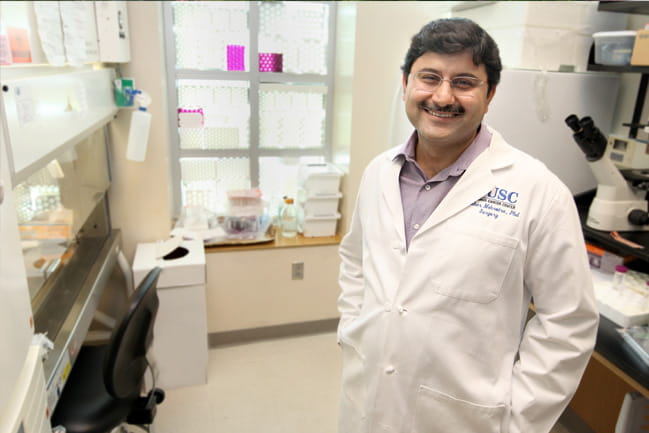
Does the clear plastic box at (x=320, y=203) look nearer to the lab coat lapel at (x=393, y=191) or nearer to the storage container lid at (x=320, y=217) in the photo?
the storage container lid at (x=320, y=217)

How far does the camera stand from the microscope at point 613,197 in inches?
72.8

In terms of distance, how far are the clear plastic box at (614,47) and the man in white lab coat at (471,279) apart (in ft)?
3.64

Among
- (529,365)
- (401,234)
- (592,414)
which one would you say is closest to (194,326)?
(401,234)

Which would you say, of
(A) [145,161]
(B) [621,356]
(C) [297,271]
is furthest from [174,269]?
(B) [621,356]

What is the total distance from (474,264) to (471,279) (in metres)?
0.04

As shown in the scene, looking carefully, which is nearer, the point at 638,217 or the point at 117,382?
the point at 117,382

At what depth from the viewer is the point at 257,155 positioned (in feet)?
9.67

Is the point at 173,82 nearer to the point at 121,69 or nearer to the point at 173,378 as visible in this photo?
the point at 121,69

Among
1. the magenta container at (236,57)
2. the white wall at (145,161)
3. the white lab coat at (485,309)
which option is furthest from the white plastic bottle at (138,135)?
the white lab coat at (485,309)

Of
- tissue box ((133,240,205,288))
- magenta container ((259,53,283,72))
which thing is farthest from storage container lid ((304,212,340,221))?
magenta container ((259,53,283,72))

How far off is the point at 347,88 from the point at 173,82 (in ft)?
3.40

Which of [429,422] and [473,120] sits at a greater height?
[473,120]

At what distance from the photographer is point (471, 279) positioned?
109 centimetres

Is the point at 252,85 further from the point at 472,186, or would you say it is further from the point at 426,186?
the point at 472,186
